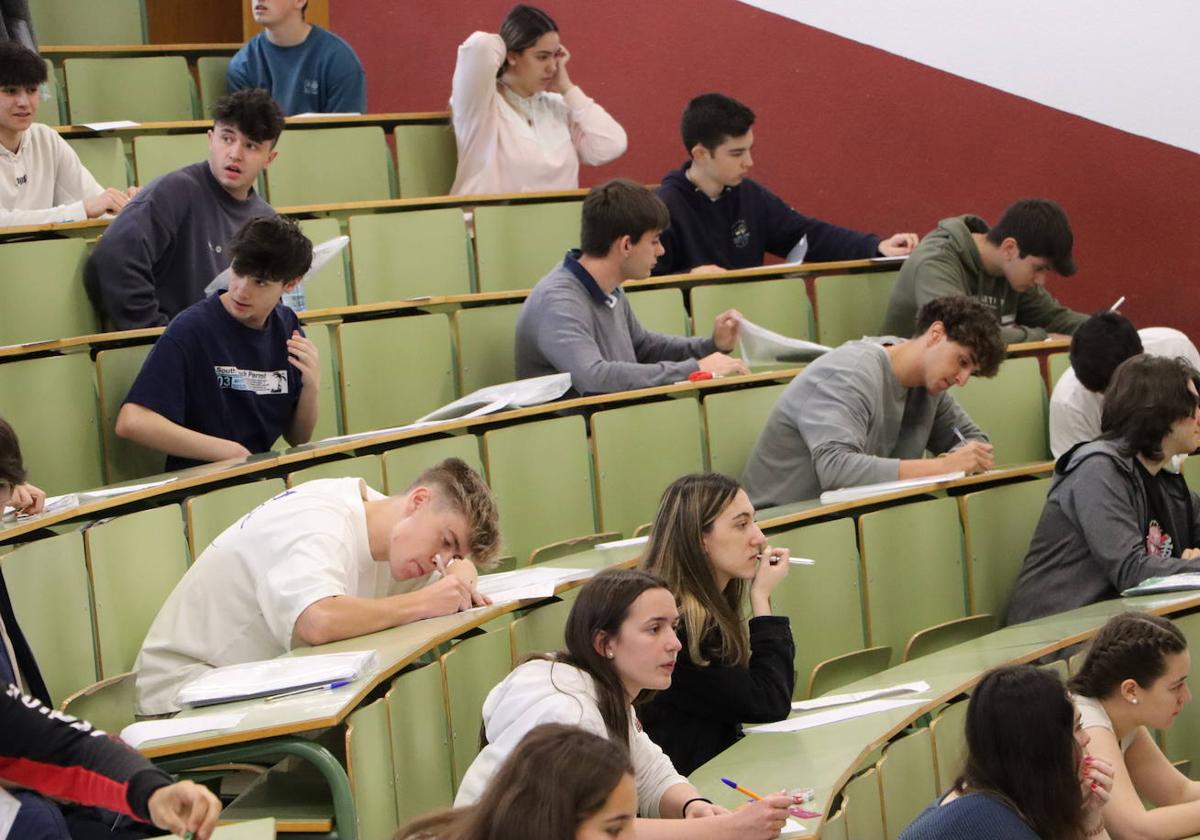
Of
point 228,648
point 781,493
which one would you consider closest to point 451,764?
point 228,648

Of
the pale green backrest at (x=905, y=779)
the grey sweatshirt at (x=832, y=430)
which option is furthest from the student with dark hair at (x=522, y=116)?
the pale green backrest at (x=905, y=779)

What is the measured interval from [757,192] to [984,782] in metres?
3.07

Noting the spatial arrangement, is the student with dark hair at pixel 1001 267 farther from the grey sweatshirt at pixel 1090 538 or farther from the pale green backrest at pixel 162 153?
the pale green backrest at pixel 162 153

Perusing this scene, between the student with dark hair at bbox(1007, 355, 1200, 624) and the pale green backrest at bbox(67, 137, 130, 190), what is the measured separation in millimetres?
2599

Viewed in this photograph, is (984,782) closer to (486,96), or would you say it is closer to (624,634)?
(624,634)

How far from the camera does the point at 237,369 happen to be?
320 centimetres

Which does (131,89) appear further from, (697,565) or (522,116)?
(697,565)

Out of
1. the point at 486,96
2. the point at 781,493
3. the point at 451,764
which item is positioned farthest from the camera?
the point at 486,96

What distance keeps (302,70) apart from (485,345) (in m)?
1.63

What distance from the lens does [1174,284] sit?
5.14 m

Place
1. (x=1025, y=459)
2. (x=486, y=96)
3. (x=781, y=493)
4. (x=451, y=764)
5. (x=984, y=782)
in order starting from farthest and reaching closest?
(x=486, y=96) < (x=1025, y=459) < (x=781, y=493) < (x=451, y=764) < (x=984, y=782)

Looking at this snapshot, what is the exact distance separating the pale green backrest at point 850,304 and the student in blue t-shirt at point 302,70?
1636 millimetres

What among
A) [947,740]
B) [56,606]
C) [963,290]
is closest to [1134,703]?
[947,740]

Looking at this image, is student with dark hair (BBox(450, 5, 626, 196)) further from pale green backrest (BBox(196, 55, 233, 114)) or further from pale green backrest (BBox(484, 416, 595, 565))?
pale green backrest (BBox(484, 416, 595, 565))
